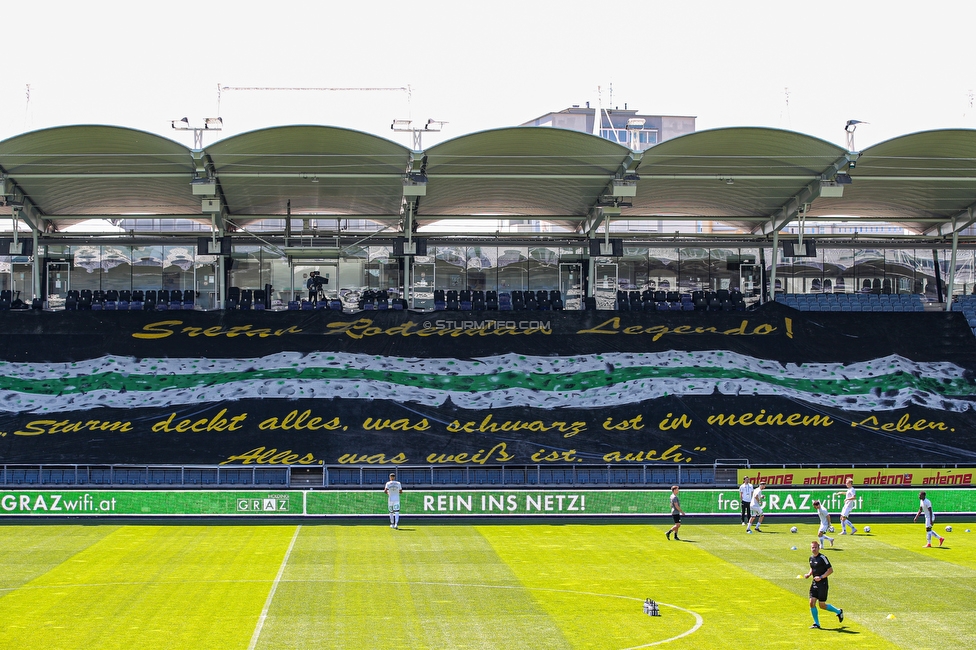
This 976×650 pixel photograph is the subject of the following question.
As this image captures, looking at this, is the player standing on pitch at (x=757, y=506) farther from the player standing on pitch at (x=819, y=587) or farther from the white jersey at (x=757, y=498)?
the player standing on pitch at (x=819, y=587)

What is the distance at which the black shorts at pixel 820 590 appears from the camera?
680 inches

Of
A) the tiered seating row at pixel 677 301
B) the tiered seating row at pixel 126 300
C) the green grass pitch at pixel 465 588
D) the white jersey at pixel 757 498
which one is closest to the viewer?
the green grass pitch at pixel 465 588

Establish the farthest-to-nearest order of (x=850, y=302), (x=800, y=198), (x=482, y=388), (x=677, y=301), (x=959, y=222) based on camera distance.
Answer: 1. (x=959, y=222)
2. (x=850, y=302)
3. (x=677, y=301)
4. (x=800, y=198)
5. (x=482, y=388)

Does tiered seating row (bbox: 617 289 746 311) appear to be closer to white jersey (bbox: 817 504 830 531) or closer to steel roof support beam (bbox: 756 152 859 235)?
steel roof support beam (bbox: 756 152 859 235)

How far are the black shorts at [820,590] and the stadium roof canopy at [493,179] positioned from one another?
23.1 metres

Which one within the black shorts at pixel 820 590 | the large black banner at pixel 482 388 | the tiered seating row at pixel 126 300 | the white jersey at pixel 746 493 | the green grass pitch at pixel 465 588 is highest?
the tiered seating row at pixel 126 300

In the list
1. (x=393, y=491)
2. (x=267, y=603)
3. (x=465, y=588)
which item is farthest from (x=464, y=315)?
(x=267, y=603)

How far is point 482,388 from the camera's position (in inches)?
1610

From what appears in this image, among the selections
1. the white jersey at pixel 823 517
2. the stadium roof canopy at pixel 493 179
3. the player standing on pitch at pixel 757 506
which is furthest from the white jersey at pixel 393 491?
the stadium roof canopy at pixel 493 179

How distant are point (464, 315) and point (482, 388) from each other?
11.9 ft

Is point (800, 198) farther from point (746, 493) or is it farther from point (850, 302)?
point (746, 493)

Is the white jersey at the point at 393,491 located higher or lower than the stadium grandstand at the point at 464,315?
lower

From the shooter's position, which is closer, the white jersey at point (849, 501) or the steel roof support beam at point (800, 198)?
the white jersey at point (849, 501)

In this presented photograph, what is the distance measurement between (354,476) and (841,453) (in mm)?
18796
